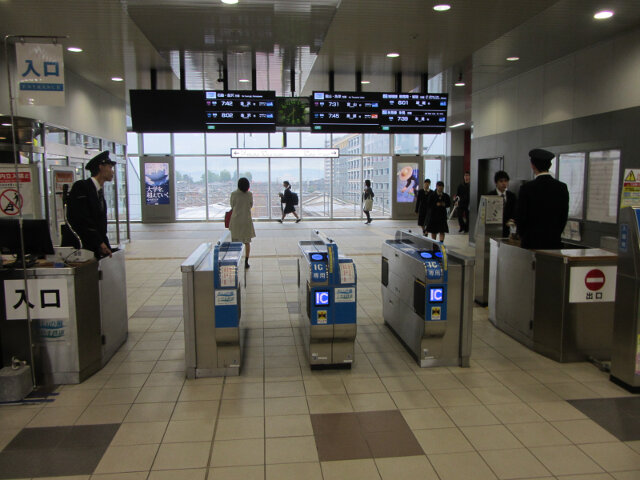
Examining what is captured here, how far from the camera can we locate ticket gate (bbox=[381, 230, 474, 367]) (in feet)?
13.3

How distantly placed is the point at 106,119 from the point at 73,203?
7118mm

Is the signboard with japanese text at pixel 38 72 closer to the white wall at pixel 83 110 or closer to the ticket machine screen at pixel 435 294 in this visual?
the white wall at pixel 83 110

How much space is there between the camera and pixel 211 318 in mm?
3979

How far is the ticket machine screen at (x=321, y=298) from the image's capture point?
13.2ft

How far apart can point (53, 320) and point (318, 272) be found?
215 centimetres

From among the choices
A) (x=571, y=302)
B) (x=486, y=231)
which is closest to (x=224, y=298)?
(x=571, y=302)

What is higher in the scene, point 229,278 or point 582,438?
point 229,278

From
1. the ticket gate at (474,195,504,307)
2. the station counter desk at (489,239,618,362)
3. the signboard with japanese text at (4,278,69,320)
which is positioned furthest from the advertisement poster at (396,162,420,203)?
the signboard with japanese text at (4,278,69,320)

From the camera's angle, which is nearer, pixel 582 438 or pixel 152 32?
pixel 582 438

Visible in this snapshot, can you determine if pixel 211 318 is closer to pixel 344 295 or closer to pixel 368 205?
pixel 344 295

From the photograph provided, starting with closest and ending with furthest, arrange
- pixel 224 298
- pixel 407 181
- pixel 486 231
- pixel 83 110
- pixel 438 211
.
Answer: pixel 224 298, pixel 486 231, pixel 83 110, pixel 438 211, pixel 407 181

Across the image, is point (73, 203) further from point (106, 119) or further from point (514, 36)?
point (106, 119)

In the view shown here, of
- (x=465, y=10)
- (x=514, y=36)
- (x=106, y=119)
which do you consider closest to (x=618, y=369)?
(x=465, y=10)

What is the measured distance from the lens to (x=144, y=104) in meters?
7.07
